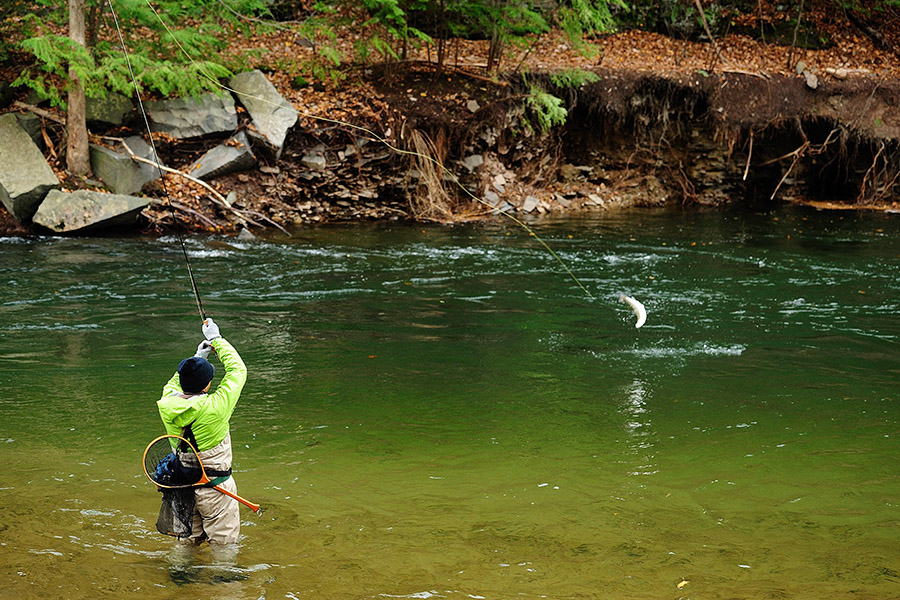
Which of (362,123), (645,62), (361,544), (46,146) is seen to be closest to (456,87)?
(362,123)

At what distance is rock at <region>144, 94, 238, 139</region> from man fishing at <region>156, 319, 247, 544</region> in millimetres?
13236

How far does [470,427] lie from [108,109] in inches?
512

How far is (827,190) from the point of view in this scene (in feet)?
73.5

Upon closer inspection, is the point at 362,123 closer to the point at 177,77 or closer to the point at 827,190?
the point at 177,77

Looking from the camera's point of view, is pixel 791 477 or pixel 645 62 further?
pixel 645 62

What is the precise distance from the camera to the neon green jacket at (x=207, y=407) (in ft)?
14.9

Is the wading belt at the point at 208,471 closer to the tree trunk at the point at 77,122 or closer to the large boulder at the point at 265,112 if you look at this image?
the tree trunk at the point at 77,122

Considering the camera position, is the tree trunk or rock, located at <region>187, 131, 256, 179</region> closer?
the tree trunk

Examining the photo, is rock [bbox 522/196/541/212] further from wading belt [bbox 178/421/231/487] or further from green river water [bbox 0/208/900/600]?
wading belt [bbox 178/421/231/487]

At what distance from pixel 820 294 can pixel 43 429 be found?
1018cm

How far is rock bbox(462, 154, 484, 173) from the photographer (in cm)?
1956

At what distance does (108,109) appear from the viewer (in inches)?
660

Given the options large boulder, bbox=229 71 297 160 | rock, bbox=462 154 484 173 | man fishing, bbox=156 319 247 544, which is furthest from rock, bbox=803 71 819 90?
→ man fishing, bbox=156 319 247 544

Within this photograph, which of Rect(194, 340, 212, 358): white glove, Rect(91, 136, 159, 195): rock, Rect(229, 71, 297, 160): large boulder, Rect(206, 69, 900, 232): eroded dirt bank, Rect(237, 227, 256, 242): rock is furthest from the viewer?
Rect(206, 69, 900, 232): eroded dirt bank
